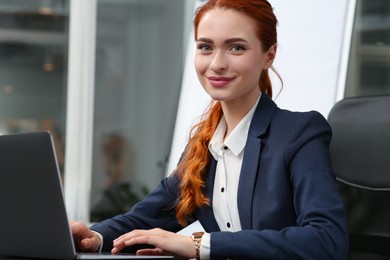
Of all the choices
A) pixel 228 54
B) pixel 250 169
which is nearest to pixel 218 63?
pixel 228 54

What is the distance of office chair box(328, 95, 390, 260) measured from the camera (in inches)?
66.5

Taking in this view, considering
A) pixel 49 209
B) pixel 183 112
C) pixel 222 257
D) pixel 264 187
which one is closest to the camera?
pixel 49 209

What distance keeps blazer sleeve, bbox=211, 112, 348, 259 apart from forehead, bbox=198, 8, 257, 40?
23 centimetres

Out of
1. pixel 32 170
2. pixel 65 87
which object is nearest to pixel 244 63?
pixel 32 170

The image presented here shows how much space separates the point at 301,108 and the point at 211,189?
1424 millimetres

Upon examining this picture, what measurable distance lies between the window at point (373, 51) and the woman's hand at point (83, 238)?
250 cm

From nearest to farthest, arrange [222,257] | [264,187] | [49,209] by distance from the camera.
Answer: [49,209]
[222,257]
[264,187]

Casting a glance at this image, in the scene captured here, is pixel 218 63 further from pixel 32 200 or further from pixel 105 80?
pixel 105 80

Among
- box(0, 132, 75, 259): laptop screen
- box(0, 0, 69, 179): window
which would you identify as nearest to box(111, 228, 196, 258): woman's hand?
box(0, 132, 75, 259): laptop screen

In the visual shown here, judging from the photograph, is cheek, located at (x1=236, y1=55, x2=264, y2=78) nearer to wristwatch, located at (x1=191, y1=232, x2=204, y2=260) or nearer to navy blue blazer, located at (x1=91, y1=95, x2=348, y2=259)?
navy blue blazer, located at (x1=91, y1=95, x2=348, y2=259)

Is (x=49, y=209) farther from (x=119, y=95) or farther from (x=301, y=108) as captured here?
(x=119, y=95)

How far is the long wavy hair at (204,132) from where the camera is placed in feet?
5.38

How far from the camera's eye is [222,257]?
1354mm

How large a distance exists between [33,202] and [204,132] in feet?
2.07
